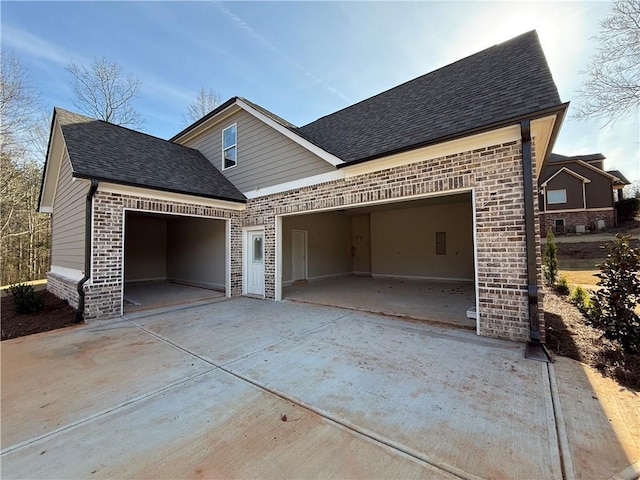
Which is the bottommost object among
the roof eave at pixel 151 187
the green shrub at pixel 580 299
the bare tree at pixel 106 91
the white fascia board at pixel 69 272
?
the green shrub at pixel 580 299

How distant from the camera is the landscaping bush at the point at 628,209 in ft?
74.9

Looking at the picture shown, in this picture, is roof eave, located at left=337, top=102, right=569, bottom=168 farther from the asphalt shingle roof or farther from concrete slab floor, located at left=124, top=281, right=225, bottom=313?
concrete slab floor, located at left=124, top=281, right=225, bottom=313

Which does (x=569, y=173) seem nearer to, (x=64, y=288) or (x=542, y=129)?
(x=542, y=129)

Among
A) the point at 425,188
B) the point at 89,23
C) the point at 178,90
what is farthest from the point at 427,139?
the point at 178,90

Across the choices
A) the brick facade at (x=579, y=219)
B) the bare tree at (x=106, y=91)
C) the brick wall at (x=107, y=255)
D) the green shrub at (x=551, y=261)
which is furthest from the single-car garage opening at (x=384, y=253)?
the brick facade at (x=579, y=219)

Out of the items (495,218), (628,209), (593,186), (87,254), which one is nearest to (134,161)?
(87,254)

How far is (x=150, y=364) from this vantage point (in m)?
3.87

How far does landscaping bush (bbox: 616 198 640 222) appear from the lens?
74.9 feet

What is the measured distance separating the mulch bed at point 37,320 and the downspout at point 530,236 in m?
8.84

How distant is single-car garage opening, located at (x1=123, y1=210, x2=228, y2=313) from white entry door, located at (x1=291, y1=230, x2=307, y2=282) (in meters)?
2.81

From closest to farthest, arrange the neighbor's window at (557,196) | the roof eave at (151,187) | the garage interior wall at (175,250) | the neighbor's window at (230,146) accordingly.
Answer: the roof eave at (151,187), the neighbor's window at (230,146), the garage interior wall at (175,250), the neighbor's window at (557,196)

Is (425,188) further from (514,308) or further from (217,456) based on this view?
(217,456)

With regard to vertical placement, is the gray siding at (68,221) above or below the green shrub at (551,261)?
above

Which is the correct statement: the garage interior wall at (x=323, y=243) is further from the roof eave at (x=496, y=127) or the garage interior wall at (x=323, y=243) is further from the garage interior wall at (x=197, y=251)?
the roof eave at (x=496, y=127)
